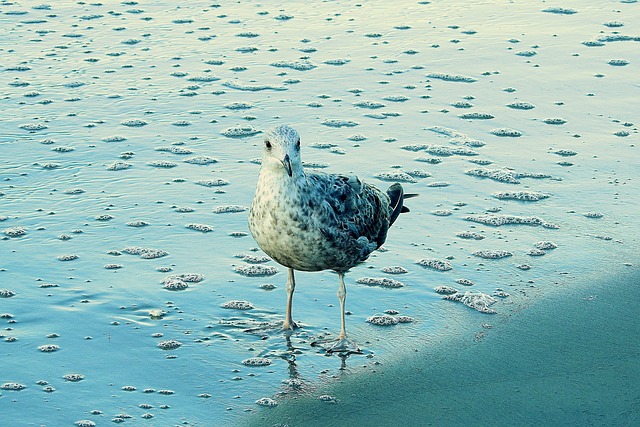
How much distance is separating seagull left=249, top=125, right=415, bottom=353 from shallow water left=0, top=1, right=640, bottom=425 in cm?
46

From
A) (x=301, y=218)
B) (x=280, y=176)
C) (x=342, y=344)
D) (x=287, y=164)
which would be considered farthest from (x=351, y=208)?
(x=342, y=344)

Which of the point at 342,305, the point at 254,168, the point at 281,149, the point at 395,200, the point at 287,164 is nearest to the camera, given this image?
the point at 287,164

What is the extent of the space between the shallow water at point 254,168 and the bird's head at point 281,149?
1.14 metres

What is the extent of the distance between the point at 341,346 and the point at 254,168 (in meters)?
3.44

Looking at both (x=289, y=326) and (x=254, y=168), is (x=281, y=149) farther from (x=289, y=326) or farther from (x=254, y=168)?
(x=254, y=168)

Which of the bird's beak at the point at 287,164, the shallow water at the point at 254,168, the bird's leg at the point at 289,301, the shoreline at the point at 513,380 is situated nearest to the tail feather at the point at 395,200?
the shallow water at the point at 254,168

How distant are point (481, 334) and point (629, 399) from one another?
3.75 ft

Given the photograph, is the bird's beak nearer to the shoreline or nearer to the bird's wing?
the bird's wing

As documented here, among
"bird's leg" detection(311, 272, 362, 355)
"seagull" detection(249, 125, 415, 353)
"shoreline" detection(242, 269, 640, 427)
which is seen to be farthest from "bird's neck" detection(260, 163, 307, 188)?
"shoreline" detection(242, 269, 640, 427)

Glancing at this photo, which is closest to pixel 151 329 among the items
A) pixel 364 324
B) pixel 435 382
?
pixel 364 324

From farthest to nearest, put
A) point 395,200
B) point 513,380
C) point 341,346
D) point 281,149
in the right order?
point 395,200 → point 341,346 → point 281,149 → point 513,380

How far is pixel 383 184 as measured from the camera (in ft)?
30.4

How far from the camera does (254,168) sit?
970 cm

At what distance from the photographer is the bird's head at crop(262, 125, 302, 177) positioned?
20.9 feet
